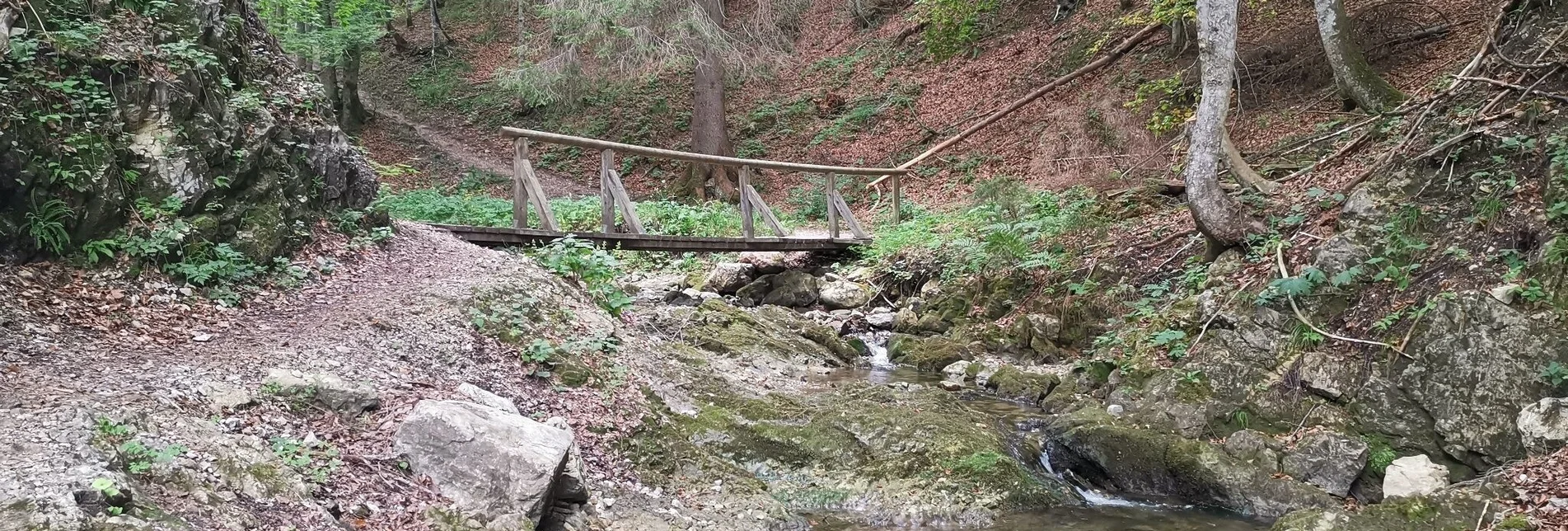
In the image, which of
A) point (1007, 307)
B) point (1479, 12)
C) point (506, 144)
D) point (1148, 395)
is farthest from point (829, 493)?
point (506, 144)

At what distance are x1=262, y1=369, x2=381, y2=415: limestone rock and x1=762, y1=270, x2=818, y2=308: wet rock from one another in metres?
7.94

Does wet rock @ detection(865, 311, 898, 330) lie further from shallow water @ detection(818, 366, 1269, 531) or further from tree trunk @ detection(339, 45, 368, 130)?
tree trunk @ detection(339, 45, 368, 130)

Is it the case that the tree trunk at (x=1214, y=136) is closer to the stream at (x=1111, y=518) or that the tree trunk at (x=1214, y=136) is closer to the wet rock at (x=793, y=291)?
the stream at (x=1111, y=518)

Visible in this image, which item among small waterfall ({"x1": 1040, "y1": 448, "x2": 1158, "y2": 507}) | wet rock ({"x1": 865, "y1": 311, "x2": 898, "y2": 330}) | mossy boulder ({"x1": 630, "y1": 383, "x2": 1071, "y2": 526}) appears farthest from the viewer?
wet rock ({"x1": 865, "y1": 311, "x2": 898, "y2": 330})

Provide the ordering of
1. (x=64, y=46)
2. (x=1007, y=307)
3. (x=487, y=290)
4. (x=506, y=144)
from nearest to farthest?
1. (x=64, y=46)
2. (x=487, y=290)
3. (x=1007, y=307)
4. (x=506, y=144)

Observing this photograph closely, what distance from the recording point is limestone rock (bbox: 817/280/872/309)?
11984mm

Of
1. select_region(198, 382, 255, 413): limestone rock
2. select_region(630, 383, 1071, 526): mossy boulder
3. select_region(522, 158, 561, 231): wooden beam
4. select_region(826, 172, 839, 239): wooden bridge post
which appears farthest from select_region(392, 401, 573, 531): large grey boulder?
select_region(826, 172, 839, 239): wooden bridge post

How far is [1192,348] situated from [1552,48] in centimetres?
338

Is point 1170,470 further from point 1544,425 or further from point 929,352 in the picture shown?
point 929,352

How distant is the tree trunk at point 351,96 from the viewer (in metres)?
20.1

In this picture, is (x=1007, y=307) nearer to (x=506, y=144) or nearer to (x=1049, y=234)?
(x=1049, y=234)

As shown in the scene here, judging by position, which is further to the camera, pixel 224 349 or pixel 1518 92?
pixel 1518 92

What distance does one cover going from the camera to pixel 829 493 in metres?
5.56

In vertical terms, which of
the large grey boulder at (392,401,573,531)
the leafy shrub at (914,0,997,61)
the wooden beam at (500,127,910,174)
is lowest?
the large grey boulder at (392,401,573,531)
